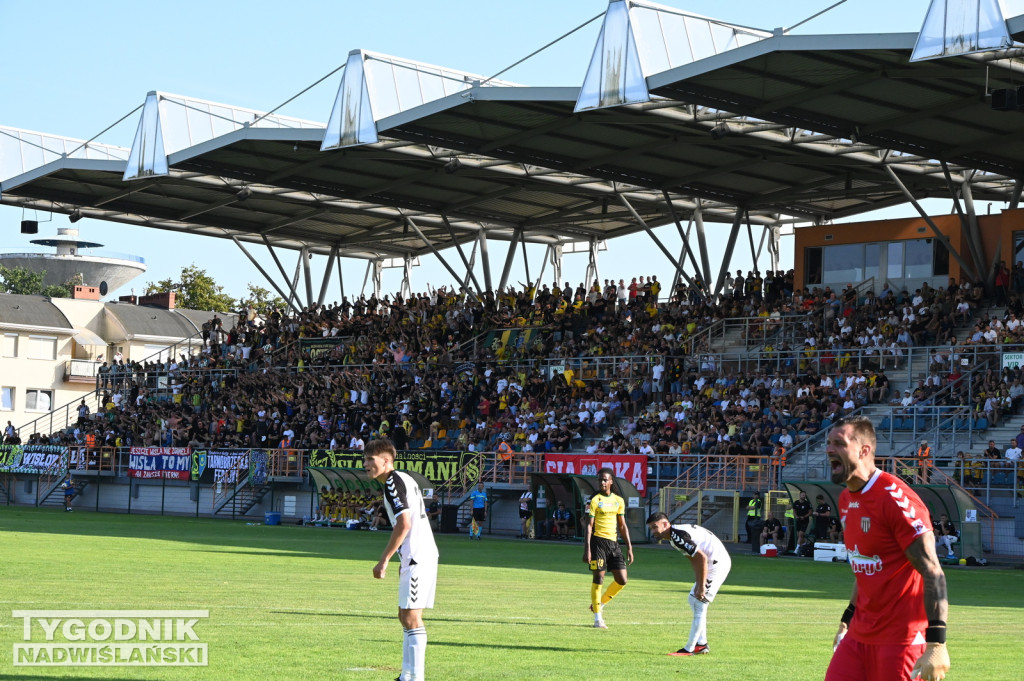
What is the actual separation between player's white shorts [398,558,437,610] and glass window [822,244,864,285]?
3730 cm

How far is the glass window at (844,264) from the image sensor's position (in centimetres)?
4566

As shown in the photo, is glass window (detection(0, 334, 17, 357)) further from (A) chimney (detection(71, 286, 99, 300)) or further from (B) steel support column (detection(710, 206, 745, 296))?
(B) steel support column (detection(710, 206, 745, 296))

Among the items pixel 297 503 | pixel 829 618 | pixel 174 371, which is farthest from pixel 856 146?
pixel 174 371

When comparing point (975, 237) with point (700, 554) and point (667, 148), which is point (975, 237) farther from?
point (700, 554)

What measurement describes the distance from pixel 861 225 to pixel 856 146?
686 cm

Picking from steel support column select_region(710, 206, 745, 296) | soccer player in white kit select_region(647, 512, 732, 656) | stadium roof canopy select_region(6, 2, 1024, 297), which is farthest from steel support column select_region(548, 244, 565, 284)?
soccer player in white kit select_region(647, 512, 732, 656)

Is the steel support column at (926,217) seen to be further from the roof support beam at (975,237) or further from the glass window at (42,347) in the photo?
the glass window at (42,347)

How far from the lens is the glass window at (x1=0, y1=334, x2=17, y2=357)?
7425 centimetres

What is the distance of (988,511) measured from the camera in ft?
97.8

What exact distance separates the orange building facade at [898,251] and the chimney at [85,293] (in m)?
53.5

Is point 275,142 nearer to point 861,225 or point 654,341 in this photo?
point 654,341

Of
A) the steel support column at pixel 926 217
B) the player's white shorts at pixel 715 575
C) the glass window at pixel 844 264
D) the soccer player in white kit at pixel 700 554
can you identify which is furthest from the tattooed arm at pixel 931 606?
the glass window at pixel 844 264

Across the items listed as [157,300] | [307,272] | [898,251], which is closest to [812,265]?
[898,251]

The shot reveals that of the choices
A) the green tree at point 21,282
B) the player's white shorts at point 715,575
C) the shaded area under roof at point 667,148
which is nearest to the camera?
the player's white shorts at point 715,575
